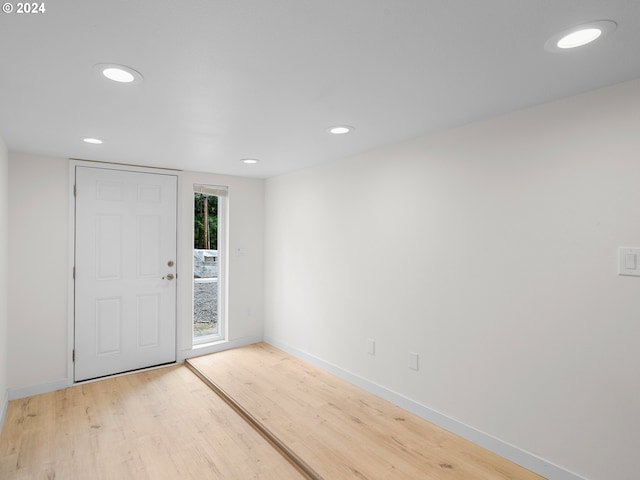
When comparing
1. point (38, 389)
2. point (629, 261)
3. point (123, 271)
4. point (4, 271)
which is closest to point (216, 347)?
point (123, 271)

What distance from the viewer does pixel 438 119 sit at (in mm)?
2324

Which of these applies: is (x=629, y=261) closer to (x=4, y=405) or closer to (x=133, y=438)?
(x=133, y=438)

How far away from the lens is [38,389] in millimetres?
3256

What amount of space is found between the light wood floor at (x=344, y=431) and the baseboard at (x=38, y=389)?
1.24m

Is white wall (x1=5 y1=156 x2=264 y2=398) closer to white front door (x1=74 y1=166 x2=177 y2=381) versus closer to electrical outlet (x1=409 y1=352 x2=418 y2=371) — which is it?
white front door (x1=74 y1=166 x2=177 y2=381)

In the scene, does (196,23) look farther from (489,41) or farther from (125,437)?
(125,437)

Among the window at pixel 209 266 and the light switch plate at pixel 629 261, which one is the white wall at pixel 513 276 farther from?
the window at pixel 209 266

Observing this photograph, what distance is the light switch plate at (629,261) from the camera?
175 cm

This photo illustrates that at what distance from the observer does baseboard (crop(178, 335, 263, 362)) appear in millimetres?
4070

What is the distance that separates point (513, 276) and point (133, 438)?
9.40 feet

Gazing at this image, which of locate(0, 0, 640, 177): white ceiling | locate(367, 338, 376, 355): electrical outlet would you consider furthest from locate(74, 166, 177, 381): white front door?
locate(367, 338, 376, 355): electrical outlet

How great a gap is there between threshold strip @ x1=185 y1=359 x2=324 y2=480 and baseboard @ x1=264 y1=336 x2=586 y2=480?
3.38 ft

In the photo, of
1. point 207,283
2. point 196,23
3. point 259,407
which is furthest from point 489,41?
point 207,283

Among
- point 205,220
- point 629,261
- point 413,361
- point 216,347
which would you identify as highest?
point 205,220
